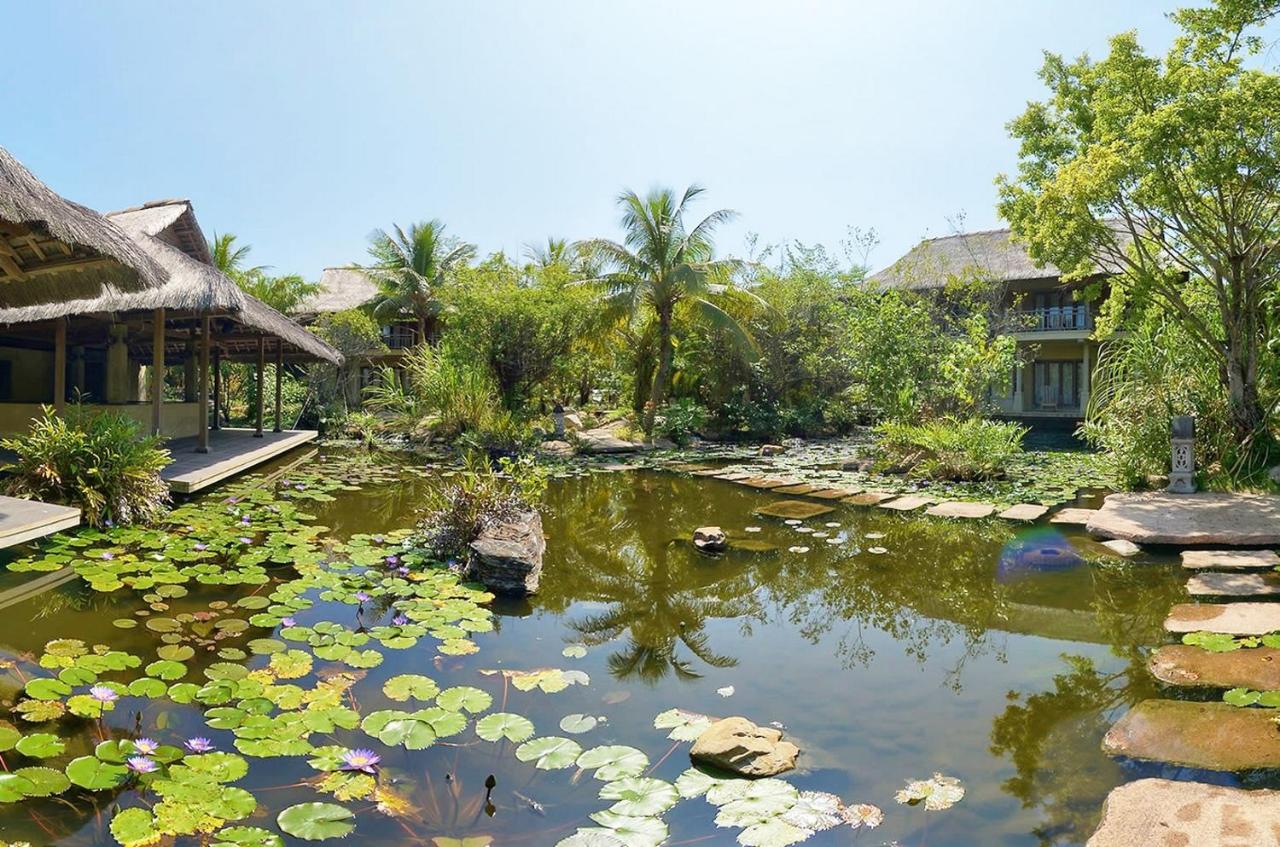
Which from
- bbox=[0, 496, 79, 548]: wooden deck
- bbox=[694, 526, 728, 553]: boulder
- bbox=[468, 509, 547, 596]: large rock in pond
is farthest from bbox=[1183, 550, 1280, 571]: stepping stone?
bbox=[0, 496, 79, 548]: wooden deck

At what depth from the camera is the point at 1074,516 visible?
7.95 metres

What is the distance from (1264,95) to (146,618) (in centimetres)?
1056

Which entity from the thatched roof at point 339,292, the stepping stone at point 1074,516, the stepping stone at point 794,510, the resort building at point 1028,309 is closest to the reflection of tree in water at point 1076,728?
the stepping stone at point 1074,516

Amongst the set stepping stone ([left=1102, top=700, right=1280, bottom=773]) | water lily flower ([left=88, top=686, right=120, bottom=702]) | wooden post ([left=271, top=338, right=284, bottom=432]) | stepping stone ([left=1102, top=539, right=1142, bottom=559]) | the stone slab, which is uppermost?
Answer: wooden post ([left=271, top=338, right=284, bottom=432])

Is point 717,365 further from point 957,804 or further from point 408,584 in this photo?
point 957,804

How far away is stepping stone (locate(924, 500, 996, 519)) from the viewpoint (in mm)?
8352

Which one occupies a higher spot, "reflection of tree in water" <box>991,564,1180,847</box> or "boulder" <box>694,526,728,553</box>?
"boulder" <box>694,526,728,553</box>

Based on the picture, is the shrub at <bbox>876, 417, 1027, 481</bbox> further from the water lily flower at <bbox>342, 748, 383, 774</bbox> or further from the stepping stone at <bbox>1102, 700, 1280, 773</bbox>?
the water lily flower at <bbox>342, 748, 383, 774</bbox>

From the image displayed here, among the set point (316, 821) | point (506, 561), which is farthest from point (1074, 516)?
point (316, 821)

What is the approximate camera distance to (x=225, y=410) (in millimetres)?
18906

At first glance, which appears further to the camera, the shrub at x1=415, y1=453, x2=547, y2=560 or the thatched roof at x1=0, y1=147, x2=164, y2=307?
the shrub at x1=415, y1=453, x2=547, y2=560

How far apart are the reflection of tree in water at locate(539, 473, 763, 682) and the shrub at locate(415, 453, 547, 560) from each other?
25.5 inches

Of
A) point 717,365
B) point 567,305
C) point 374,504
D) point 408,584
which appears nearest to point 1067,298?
point 717,365

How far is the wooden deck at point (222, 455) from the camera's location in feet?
28.6
